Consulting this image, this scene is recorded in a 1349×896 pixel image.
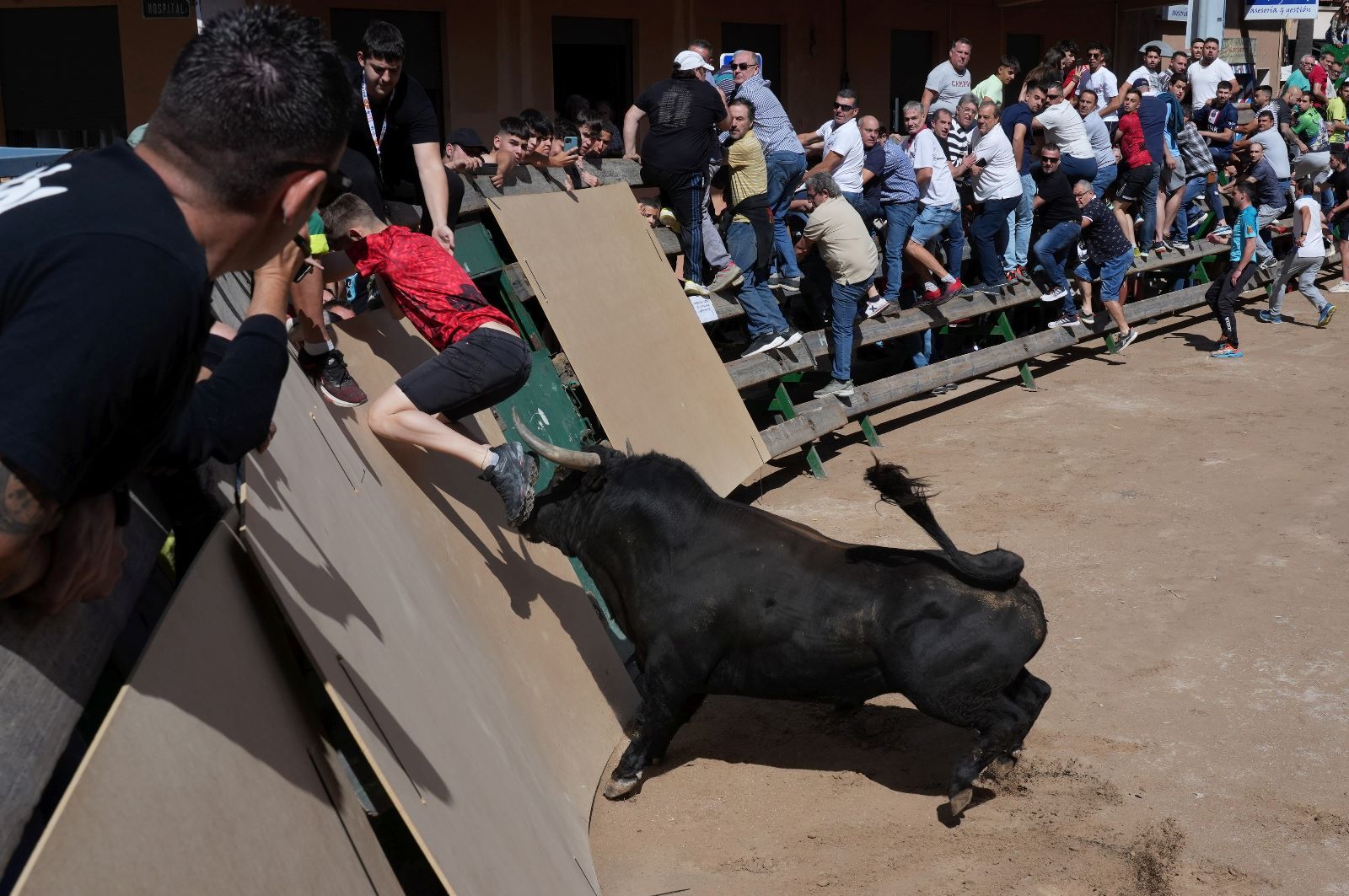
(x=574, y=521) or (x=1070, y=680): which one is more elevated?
(x=574, y=521)

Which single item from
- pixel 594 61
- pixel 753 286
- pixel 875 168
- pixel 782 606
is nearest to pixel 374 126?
pixel 782 606

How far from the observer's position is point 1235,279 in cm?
1344

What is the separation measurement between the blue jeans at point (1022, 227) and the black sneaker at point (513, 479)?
27.9ft

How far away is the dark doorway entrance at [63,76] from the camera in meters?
11.4

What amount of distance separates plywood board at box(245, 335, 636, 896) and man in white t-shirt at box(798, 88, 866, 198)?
5340 millimetres

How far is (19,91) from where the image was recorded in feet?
38.1

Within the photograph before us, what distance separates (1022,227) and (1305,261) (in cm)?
469

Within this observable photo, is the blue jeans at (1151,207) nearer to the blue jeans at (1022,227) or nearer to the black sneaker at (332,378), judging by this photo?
the blue jeans at (1022,227)

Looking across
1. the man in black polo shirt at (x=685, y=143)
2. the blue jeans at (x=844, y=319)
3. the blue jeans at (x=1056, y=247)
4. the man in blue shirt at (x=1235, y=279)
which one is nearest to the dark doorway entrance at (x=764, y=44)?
the blue jeans at (x=1056, y=247)

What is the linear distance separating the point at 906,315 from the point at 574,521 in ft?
21.7

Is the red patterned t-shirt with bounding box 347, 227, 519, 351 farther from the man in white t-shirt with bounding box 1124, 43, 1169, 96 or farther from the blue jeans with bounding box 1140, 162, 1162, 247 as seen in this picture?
the man in white t-shirt with bounding box 1124, 43, 1169, 96

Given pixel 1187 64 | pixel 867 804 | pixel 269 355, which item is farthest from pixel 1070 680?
pixel 1187 64

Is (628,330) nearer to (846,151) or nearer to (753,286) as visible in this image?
(753,286)

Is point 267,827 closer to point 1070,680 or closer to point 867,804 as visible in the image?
point 867,804
